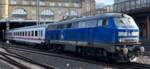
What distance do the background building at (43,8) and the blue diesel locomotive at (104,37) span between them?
90.0 m

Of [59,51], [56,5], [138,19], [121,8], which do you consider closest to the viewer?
[59,51]

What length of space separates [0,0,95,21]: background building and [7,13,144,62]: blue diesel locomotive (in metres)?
90.0

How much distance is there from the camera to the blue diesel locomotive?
77.8 feet

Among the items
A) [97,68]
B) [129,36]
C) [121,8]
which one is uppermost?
[121,8]

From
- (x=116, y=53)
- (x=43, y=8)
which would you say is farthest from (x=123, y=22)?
(x=43, y=8)

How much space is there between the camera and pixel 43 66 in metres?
21.6

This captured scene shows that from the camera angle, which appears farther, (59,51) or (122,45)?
(59,51)

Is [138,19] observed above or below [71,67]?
above

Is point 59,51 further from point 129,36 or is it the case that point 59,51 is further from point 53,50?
point 129,36

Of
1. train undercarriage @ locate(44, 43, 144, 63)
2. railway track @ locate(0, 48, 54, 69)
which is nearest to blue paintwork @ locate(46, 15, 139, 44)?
train undercarriage @ locate(44, 43, 144, 63)

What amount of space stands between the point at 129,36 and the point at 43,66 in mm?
5729

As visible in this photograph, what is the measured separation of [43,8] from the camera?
13238 centimetres

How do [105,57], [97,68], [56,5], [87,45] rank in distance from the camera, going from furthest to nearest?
[56,5] → [87,45] → [105,57] → [97,68]

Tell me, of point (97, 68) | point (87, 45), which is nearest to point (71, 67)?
point (97, 68)
